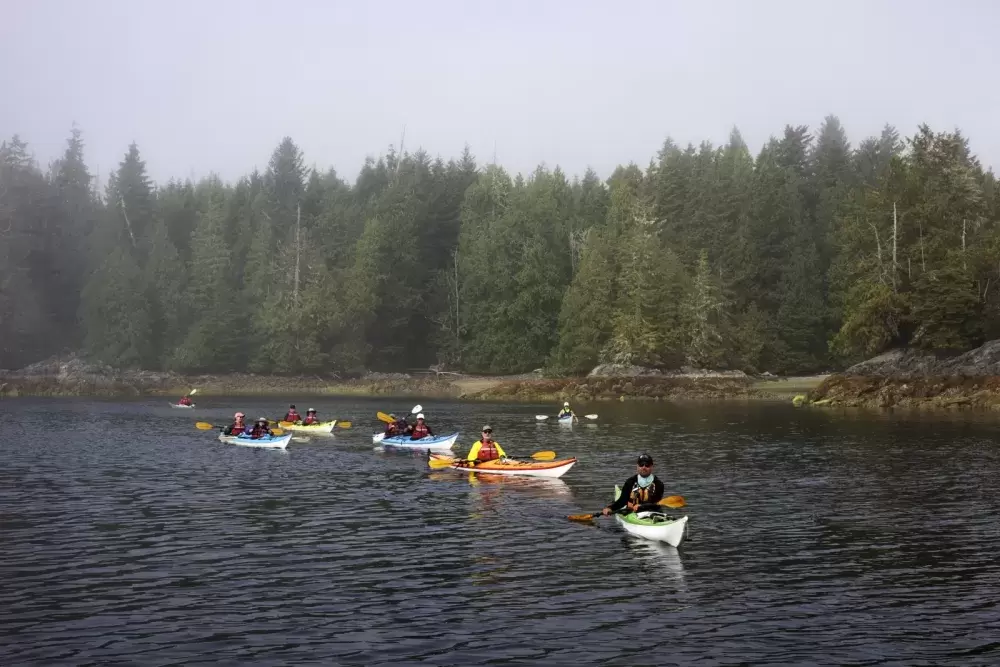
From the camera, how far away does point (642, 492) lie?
1033 inches

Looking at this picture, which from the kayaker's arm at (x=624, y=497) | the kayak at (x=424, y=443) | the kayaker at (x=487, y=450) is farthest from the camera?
the kayak at (x=424, y=443)

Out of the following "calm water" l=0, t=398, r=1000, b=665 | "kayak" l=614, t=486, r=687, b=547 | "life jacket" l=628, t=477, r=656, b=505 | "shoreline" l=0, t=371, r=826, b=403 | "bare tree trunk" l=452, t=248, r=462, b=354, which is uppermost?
"bare tree trunk" l=452, t=248, r=462, b=354

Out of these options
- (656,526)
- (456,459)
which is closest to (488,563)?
(656,526)

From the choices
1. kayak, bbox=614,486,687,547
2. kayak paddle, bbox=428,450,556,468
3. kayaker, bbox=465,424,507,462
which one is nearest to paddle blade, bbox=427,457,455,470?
kayak paddle, bbox=428,450,556,468

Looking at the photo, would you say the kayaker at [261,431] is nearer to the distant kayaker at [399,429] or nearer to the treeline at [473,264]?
the distant kayaker at [399,429]

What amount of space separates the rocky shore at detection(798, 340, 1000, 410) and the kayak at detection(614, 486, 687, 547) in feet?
181

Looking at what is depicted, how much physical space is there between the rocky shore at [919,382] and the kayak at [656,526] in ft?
181

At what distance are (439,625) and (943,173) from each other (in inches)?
3350

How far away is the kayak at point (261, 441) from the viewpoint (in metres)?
48.8

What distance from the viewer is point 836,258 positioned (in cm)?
11231

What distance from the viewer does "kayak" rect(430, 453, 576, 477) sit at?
118 ft

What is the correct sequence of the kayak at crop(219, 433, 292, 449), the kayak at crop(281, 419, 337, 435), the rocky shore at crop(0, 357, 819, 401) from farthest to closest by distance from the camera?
the rocky shore at crop(0, 357, 819, 401), the kayak at crop(281, 419, 337, 435), the kayak at crop(219, 433, 292, 449)

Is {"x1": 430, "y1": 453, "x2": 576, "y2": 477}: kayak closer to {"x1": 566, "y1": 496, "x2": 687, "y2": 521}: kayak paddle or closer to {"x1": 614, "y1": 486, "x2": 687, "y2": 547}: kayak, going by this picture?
{"x1": 566, "y1": 496, "x2": 687, "y2": 521}: kayak paddle

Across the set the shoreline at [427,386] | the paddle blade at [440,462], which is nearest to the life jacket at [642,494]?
the paddle blade at [440,462]
